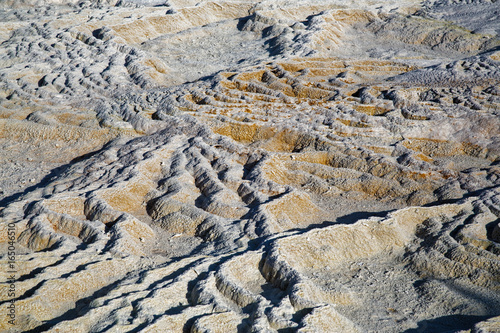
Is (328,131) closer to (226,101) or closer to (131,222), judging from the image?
(226,101)

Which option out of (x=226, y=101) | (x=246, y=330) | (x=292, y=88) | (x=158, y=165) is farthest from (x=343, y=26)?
(x=246, y=330)

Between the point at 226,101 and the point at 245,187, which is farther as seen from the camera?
the point at 226,101

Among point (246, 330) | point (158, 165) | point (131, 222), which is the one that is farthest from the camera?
point (158, 165)

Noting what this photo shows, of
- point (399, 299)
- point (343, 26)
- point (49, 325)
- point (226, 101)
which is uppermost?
point (343, 26)

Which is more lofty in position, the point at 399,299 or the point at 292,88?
the point at 292,88

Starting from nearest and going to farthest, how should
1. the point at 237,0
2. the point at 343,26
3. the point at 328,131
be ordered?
the point at 328,131, the point at 343,26, the point at 237,0

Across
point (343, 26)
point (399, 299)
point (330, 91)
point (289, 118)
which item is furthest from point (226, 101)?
point (343, 26)
